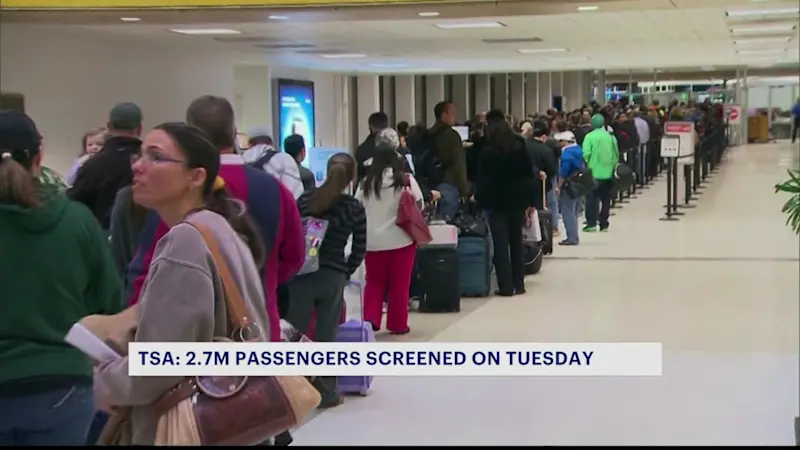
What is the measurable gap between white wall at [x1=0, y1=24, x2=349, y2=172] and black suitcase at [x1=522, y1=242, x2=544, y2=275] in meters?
4.24

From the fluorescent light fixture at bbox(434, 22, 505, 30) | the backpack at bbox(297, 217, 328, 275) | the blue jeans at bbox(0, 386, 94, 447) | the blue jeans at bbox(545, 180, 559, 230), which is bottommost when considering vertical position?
the blue jeans at bbox(545, 180, 559, 230)

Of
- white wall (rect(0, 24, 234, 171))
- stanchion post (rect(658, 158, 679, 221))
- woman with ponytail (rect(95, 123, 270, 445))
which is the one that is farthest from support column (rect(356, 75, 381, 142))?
woman with ponytail (rect(95, 123, 270, 445))

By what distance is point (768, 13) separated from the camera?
8797mm

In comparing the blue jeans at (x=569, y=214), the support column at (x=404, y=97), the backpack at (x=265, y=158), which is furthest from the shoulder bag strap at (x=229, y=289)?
the support column at (x=404, y=97)

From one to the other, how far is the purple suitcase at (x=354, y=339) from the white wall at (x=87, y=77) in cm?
455

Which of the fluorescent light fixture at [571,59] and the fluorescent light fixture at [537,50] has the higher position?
the fluorescent light fixture at [537,50]

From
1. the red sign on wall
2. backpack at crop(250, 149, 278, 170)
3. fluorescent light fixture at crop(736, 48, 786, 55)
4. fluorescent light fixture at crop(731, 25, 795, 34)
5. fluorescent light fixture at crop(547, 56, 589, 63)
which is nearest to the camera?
backpack at crop(250, 149, 278, 170)

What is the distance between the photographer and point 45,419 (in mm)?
2584

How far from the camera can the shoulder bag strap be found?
197cm

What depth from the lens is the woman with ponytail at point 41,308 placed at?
2.56 m

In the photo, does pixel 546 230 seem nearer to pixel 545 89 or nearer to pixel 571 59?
pixel 571 59

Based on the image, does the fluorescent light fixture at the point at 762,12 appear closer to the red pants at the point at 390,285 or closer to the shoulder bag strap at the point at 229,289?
the red pants at the point at 390,285

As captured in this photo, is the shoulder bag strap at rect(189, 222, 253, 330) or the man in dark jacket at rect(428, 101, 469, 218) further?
the man in dark jacket at rect(428, 101, 469, 218)

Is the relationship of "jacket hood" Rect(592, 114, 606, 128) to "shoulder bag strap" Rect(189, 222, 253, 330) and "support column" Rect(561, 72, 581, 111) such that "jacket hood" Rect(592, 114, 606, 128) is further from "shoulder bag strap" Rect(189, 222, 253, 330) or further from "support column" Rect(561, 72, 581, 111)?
"shoulder bag strap" Rect(189, 222, 253, 330)
